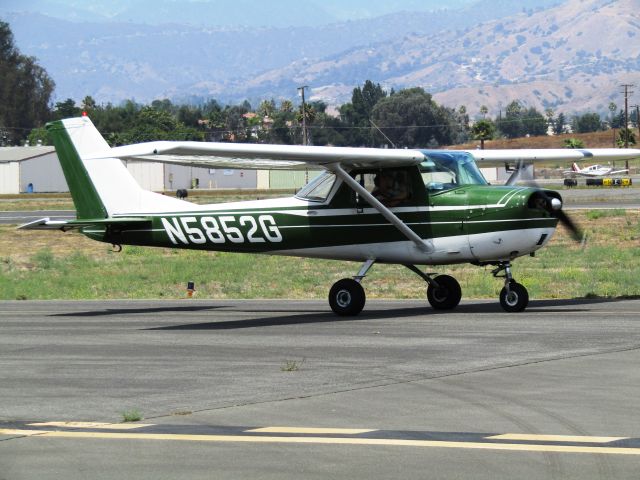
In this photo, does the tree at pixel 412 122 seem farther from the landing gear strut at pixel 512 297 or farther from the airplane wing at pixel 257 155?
the landing gear strut at pixel 512 297

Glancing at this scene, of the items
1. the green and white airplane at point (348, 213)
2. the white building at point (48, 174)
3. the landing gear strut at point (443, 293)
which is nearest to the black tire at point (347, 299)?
the green and white airplane at point (348, 213)

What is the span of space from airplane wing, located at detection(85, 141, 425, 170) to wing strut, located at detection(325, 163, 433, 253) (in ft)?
0.47

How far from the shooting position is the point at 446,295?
1806cm

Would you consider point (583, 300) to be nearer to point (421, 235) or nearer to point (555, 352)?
point (421, 235)

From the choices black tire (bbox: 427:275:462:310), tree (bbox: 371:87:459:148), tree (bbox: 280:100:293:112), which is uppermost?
tree (bbox: 280:100:293:112)

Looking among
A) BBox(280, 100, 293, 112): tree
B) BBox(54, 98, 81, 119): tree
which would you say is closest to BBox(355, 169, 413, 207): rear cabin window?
BBox(54, 98, 81, 119): tree

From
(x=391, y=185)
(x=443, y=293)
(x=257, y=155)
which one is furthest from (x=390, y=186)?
(x=257, y=155)

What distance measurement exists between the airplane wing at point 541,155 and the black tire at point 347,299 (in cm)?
298

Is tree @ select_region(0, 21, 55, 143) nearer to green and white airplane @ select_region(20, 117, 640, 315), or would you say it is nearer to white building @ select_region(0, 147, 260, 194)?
white building @ select_region(0, 147, 260, 194)

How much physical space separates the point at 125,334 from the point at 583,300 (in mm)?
8116

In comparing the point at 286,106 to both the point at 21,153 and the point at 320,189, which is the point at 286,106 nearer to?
the point at 21,153

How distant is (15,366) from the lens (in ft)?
40.3

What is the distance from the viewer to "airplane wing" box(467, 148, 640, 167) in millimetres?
19453

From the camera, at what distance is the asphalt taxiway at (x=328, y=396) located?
743 cm
